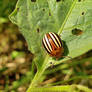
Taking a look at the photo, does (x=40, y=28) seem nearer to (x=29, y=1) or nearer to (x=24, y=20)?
(x=24, y=20)

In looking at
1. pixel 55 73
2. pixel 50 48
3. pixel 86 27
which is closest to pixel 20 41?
pixel 55 73

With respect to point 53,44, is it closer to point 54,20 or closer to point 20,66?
point 54,20

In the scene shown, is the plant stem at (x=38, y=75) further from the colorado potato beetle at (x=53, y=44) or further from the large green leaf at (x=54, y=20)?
the colorado potato beetle at (x=53, y=44)

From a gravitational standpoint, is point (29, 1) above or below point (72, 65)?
above

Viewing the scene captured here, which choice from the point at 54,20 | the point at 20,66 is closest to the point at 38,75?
the point at 54,20

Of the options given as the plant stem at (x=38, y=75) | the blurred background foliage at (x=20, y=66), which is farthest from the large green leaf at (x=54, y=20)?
the blurred background foliage at (x=20, y=66)

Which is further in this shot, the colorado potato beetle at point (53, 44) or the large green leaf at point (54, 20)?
the colorado potato beetle at point (53, 44)
